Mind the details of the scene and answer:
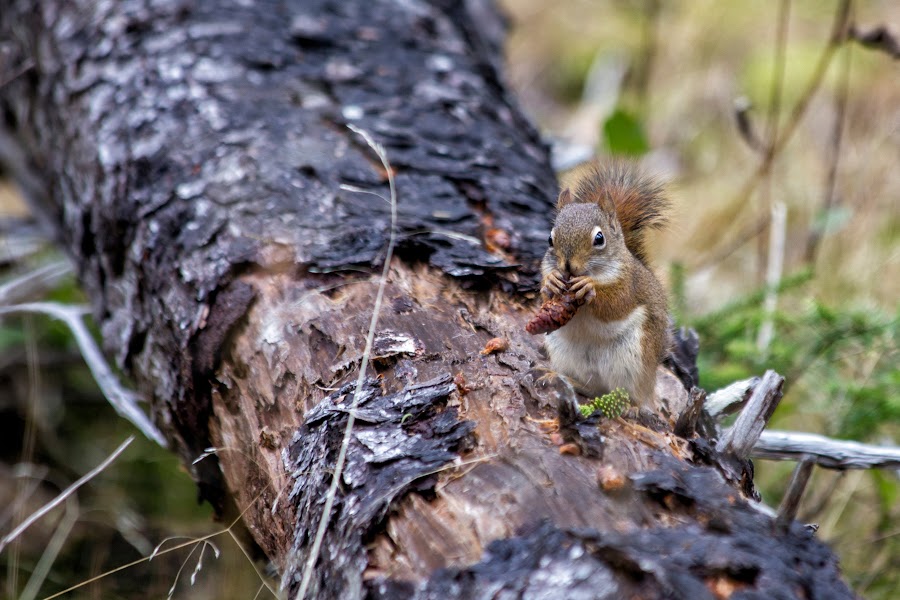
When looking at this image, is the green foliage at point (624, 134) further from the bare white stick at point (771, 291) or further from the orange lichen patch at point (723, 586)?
the orange lichen patch at point (723, 586)

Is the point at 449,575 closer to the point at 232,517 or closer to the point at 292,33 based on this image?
the point at 232,517

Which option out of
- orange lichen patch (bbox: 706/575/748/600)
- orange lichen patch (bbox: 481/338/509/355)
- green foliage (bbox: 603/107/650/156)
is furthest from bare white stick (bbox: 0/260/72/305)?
orange lichen patch (bbox: 706/575/748/600)

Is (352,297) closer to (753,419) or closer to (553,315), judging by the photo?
(553,315)

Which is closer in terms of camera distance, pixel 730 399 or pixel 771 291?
pixel 730 399

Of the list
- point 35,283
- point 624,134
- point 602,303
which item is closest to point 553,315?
point 602,303

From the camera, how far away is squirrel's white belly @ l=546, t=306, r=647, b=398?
184 centimetres

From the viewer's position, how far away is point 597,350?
1926mm

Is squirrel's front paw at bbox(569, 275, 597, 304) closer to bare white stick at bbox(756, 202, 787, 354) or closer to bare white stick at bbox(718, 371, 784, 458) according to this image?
bare white stick at bbox(718, 371, 784, 458)

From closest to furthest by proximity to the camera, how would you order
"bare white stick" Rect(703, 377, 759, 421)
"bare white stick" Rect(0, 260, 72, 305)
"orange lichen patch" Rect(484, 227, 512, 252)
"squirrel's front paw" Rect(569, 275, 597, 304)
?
1. "bare white stick" Rect(703, 377, 759, 421)
2. "squirrel's front paw" Rect(569, 275, 597, 304)
3. "orange lichen patch" Rect(484, 227, 512, 252)
4. "bare white stick" Rect(0, 260, 72, 305)

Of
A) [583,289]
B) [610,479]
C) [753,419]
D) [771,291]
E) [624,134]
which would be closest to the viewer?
[610,479]

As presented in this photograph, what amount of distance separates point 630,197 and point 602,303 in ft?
1.16

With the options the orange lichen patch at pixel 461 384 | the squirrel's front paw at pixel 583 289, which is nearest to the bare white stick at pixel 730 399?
the squirrel's front paw at pixel 583 289

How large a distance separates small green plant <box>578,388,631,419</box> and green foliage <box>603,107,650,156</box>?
1885mm

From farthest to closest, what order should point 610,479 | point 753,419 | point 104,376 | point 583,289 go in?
point 104,376 < point 583,289 < point 753,419 < point 610,479
